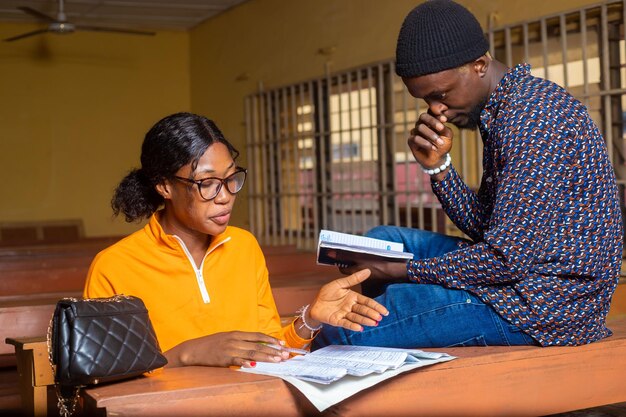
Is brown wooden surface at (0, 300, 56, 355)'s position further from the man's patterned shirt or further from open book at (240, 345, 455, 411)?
the man's patterned shirt

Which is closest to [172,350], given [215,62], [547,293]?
[547,293]

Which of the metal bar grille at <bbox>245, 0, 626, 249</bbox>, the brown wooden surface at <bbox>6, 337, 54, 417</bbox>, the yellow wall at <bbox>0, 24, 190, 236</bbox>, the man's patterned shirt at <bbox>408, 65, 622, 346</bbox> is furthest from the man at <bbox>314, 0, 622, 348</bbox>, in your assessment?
the yellow wall at <bbox>0, 24, 190, 236</bbox>

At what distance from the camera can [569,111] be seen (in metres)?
2.05

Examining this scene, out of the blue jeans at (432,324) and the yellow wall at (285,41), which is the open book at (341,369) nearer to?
the blue jeans at (432,324)

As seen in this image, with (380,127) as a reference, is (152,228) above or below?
below

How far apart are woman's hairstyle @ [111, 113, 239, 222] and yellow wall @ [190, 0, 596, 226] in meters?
3.29

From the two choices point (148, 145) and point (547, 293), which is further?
point (148, 145)

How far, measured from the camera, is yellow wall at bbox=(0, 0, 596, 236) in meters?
9.01

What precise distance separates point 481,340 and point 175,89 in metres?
8.67

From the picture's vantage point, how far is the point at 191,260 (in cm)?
236

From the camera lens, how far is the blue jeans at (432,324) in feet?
7.02

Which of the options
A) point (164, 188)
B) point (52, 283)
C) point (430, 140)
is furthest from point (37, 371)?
point (52, 283)

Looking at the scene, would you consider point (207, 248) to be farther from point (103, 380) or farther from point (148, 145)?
point (103, 380)

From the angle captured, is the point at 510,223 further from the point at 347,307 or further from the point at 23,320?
the point at 23,320
